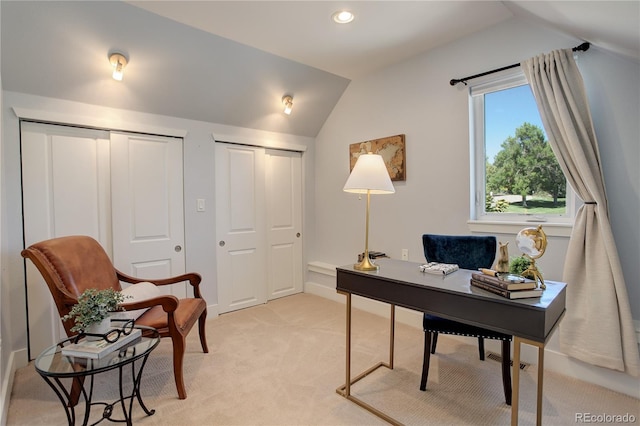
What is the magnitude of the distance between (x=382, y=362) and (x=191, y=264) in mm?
2046

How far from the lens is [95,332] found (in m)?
1.62

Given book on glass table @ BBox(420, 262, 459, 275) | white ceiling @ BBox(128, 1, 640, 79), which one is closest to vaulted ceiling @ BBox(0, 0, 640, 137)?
white ceiling @ BBox(128, 1, 640, 79)

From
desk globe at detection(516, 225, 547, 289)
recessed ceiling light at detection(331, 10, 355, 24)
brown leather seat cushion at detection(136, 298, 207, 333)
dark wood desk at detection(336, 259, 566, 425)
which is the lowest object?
brown leather seat cushion at detection(136, 298, 207, 333)

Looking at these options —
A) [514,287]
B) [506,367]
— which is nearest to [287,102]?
[514,287]

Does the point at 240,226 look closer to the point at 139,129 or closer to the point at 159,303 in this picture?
the point at 139,129

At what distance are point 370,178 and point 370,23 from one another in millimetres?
1348

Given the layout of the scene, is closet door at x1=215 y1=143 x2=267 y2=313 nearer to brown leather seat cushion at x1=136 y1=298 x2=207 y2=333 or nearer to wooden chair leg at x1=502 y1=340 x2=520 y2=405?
brown leather seat cushion at x1=136 y1=298 x2=207 y2=333

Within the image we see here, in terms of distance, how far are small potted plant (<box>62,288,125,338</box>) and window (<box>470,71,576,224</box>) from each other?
2.65 metres

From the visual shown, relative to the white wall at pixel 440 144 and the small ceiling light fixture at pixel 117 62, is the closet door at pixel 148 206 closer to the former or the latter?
the small ceiling light fixture at pixel 117 62

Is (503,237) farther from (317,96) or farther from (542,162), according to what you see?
(317,96)

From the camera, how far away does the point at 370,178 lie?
6.27 feet

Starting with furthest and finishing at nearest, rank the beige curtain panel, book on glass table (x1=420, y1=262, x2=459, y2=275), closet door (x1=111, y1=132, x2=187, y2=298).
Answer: closet door (x1=111, y1=132, x2=187, y2=298) < the beige curtain panel < book on glass table (x1=420, y1=262, x2=459, y2=275)

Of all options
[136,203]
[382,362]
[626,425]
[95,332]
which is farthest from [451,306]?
[136,203]

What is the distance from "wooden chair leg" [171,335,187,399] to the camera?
1978mm
